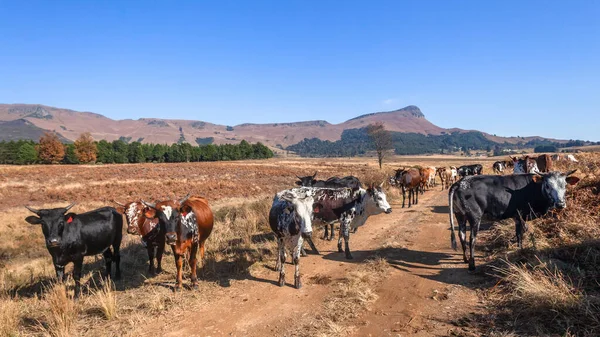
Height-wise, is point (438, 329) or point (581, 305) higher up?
point (581, 305)

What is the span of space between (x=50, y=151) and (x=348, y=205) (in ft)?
302

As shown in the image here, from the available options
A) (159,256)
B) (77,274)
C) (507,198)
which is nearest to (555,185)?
(507,198)

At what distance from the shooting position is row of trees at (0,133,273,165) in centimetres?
7688

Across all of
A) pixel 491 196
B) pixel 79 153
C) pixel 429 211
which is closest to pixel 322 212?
pixel 491 196

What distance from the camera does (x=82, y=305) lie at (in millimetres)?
6371

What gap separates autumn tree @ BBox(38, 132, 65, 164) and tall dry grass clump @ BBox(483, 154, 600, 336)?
3746 inches

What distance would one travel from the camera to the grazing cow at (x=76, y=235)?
6.85m

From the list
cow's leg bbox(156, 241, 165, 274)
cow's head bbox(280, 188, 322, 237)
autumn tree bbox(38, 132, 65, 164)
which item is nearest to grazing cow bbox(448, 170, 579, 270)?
cow's head bbox(280, 188, 322, 237)

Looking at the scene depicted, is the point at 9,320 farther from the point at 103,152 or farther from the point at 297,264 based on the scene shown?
the point at 103,152

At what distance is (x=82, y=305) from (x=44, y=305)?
102cm

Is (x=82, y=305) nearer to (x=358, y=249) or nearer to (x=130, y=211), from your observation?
(x=130, y=211)

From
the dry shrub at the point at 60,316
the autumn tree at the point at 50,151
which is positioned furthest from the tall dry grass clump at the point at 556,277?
the autumn tree at the point at 50,151

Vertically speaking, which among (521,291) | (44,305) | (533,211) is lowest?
(44,305)

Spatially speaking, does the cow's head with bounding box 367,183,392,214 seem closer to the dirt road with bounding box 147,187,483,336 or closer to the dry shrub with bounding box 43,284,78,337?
the dirt road with bounding box 147,187,483,336
